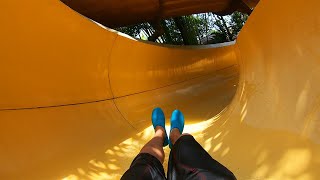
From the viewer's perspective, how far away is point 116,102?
3.29 meters

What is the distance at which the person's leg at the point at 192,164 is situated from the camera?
4.66 ft

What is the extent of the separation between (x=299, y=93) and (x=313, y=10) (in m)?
0.47

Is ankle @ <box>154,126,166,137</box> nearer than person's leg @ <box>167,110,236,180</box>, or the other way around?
person's leg @ <box>167,110,236,180</box>

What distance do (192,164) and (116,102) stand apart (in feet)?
6.15

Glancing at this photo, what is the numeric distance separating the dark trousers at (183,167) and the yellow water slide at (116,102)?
0.31m

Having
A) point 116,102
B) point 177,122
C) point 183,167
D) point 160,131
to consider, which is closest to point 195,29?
point 116,102

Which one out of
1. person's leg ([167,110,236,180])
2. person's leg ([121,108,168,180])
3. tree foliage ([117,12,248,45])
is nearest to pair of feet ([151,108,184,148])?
person's leg ([121,108,168,180])

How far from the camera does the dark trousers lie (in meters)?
1.43

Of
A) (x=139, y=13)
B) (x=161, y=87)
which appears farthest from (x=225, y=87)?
(x=139, y=13)

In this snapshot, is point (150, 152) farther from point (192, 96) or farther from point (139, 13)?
point (139, 13)

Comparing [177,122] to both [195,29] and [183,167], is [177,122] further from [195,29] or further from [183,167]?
[195,29]

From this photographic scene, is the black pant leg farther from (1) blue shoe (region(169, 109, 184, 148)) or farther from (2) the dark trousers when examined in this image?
(1) blue shoe (region(169, 109, 184, 148))

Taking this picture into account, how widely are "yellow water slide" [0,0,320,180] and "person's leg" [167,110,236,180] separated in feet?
0.98

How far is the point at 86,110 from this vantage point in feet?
9.46
